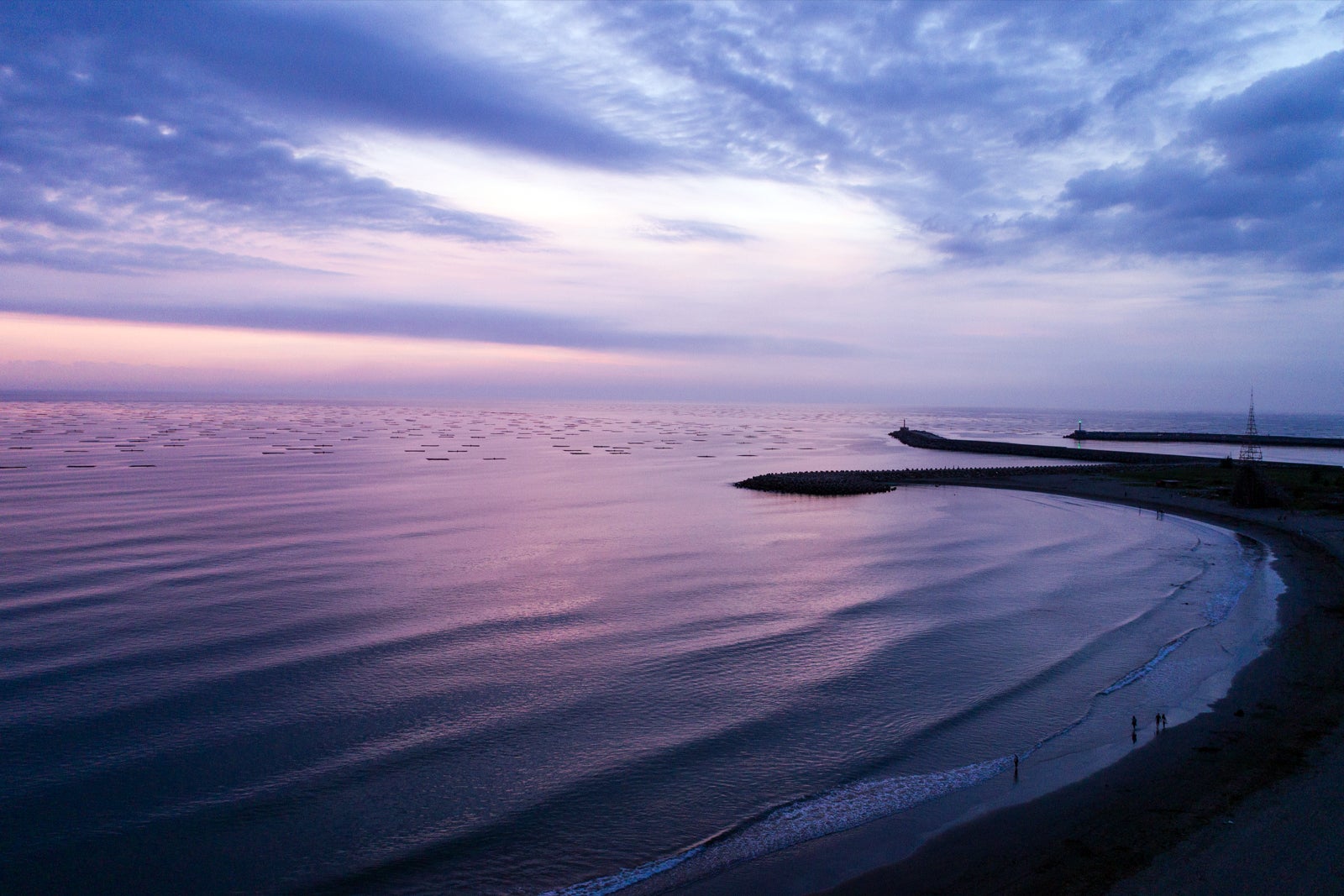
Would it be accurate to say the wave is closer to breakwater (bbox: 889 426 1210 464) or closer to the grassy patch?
the grassy patch

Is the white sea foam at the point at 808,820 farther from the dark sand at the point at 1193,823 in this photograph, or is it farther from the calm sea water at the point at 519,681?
the dark sand at the point at 1193,823

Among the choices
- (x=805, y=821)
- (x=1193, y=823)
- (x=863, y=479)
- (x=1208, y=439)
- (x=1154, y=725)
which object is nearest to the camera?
(x=1193, y=823)

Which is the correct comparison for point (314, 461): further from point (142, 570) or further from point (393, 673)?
point (393, 673)

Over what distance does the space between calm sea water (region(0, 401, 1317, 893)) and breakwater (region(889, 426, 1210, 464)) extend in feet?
155

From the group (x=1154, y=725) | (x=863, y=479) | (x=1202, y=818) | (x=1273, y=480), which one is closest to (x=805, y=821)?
(x=1202, y=818)

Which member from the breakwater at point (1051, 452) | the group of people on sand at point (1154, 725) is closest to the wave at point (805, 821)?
the group of people on sand at point (1154, 725)

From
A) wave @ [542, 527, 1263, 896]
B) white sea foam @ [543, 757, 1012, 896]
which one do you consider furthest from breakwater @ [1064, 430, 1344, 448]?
white sea foam @ [543, 757, 1012, 896]

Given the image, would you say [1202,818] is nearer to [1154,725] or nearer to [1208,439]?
[1154,725]

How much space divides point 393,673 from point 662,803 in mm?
7761

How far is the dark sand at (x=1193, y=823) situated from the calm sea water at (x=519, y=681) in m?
1.38

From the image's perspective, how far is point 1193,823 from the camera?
9.48 metres

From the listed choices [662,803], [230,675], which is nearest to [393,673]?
[230,675]

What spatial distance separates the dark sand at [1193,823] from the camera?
843 cm

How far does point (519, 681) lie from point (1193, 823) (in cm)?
1158
